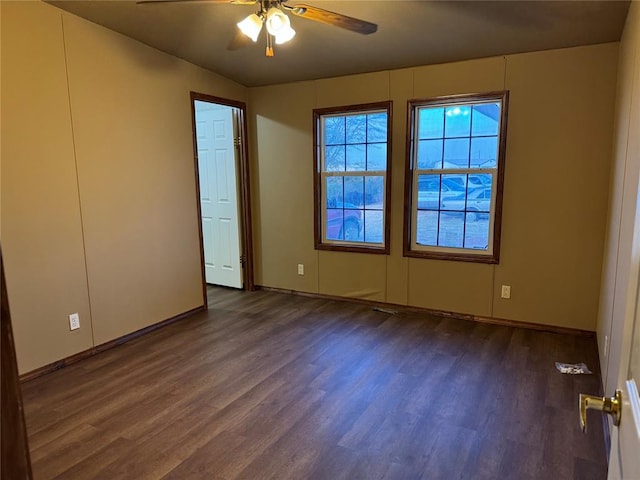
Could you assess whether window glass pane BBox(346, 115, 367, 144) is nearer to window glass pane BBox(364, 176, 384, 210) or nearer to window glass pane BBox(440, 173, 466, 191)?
window glass pane BBox(364, 176, 384, 210)

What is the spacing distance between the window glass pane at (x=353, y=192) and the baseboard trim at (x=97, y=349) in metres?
1.94

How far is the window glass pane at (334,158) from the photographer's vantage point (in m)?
4.35

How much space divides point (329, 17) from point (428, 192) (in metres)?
2.11

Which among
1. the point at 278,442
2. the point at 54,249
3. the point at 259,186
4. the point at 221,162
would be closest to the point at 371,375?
the point at 278,442

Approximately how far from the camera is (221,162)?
4.78 m

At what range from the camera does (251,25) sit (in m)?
2.20

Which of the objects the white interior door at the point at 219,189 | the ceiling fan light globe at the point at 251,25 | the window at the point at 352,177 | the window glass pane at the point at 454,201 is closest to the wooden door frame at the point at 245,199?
the white interior door at the point at 219,189

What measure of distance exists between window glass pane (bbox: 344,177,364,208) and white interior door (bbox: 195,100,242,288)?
51.5 inches

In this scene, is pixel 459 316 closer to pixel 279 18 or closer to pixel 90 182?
pixel 279 18

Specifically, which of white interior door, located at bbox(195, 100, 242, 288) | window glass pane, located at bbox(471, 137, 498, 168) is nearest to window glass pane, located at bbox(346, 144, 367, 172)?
window glass pane, located at bbox(471, 137, 498, 168)

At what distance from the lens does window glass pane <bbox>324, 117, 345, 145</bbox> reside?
4312 millimetres

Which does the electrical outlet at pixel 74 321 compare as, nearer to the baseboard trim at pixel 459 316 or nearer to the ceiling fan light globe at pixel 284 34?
the baseboard trim at pixel 459 316

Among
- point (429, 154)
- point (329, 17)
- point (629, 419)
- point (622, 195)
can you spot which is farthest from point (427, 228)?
point (629, 419)

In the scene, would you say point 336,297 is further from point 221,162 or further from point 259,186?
point 221,162
